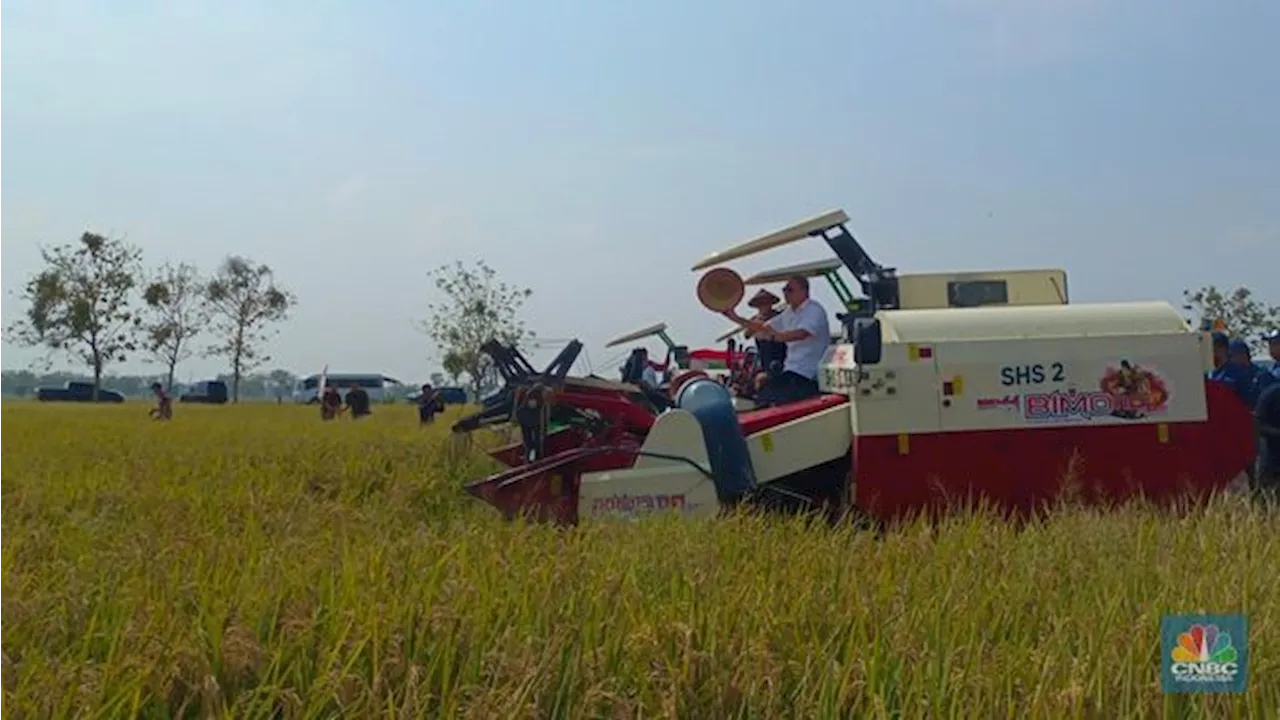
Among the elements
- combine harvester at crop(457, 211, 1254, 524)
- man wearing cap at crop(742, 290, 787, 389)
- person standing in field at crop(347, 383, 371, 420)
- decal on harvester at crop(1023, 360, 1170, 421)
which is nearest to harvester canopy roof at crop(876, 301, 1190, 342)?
combine harvester at crop(457, 211, 1254, 524)

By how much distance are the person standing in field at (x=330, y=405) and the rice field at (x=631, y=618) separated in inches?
918

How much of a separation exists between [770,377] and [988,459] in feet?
6.87

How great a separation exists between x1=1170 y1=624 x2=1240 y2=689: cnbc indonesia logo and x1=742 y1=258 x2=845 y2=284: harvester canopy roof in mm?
6185

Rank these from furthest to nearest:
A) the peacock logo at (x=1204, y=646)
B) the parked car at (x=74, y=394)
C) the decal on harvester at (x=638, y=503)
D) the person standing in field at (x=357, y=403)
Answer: the parked car at (x=74, y=394)
the person standing in field at (x=357, y=403)
the decal on harvester at (x=638, y=503)
the peacock logo at (x=1204, y=646)

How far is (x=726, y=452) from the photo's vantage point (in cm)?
750

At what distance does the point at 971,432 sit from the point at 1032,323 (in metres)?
0.81

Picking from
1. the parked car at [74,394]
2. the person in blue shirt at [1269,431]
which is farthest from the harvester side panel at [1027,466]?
the parked car at [74,394]

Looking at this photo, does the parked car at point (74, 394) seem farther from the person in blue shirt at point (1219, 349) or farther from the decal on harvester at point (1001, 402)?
the person in blue shirt at point (1219, 349)

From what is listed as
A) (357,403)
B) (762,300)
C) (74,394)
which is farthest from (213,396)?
(762,300)

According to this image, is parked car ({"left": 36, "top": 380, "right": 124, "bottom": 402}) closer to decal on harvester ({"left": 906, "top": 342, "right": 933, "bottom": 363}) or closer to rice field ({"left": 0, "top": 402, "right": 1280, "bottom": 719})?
decal on harvester ({"left": 906, "top": 342, "right": 933, "bottom": 363})

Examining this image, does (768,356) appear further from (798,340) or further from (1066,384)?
(1066,384)

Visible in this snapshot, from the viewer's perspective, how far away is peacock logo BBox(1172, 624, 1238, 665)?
3413 millimetres

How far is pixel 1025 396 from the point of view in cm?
729

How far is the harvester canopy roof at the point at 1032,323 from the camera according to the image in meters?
7.40
